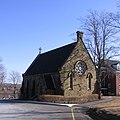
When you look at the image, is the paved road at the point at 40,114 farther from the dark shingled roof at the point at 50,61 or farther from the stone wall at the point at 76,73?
the dark shingled roof at the point at 50,61

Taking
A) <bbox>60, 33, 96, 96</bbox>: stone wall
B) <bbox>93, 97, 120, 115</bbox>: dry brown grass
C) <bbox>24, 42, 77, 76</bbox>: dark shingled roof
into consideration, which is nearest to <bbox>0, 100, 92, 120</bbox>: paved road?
<bbox>93, 97, 120, 115</bbox>: dry brown grass

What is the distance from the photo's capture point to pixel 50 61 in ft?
213

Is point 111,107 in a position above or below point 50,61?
below

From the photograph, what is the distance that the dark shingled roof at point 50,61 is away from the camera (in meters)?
59.2

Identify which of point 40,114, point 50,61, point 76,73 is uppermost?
point 50,61

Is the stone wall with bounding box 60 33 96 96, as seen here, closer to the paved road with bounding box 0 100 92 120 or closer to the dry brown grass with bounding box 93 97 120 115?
the dry brown grass with bounding box 93 97 120 115

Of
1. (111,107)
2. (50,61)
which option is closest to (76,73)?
(50,61)

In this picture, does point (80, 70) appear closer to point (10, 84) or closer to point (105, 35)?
point (105, 35)

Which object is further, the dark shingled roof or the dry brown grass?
the dark shingled roof

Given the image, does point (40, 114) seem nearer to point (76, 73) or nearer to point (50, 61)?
point (76, 73)

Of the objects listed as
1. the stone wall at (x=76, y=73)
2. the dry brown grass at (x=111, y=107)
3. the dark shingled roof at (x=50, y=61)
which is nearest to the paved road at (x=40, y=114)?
the dry brown grass at (x=111, y=107)

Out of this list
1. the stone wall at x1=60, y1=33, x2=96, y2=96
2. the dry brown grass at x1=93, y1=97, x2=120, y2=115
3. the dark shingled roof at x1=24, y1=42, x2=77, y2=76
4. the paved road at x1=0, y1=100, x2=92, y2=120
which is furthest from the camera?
the dark shingled roof at x1=24, y1=42, x2=77, y2=76

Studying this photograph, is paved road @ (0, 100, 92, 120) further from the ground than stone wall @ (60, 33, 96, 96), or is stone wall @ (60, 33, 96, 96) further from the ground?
stone wall @ (60, 33, 96, 96)

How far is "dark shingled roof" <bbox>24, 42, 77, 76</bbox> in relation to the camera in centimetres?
5922
